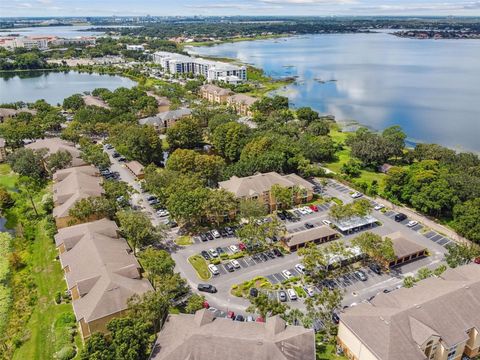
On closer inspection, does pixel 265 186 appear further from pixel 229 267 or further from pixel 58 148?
pixel 58 148

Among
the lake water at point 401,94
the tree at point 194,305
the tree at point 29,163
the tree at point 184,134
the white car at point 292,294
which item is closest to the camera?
the tree at point 194,305

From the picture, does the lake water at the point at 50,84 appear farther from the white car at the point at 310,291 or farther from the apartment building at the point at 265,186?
the white car at the point at 310,291

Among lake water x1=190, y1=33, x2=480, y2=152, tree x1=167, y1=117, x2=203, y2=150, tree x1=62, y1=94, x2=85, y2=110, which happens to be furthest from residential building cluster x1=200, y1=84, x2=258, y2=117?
tree x1=62, y1=94, x2=85, y2=110

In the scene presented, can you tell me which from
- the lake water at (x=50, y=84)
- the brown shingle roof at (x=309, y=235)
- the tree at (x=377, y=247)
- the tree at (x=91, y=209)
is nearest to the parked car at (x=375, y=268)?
the tree at (x=377, y=247)

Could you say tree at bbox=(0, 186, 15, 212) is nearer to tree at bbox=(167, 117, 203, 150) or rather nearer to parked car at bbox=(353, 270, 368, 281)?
tree at bbox=(167, 117, 203, 150)

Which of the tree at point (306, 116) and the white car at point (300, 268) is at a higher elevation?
the tree at point (306, 116)

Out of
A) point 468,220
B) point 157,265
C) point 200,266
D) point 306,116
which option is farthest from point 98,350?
point 306,116
